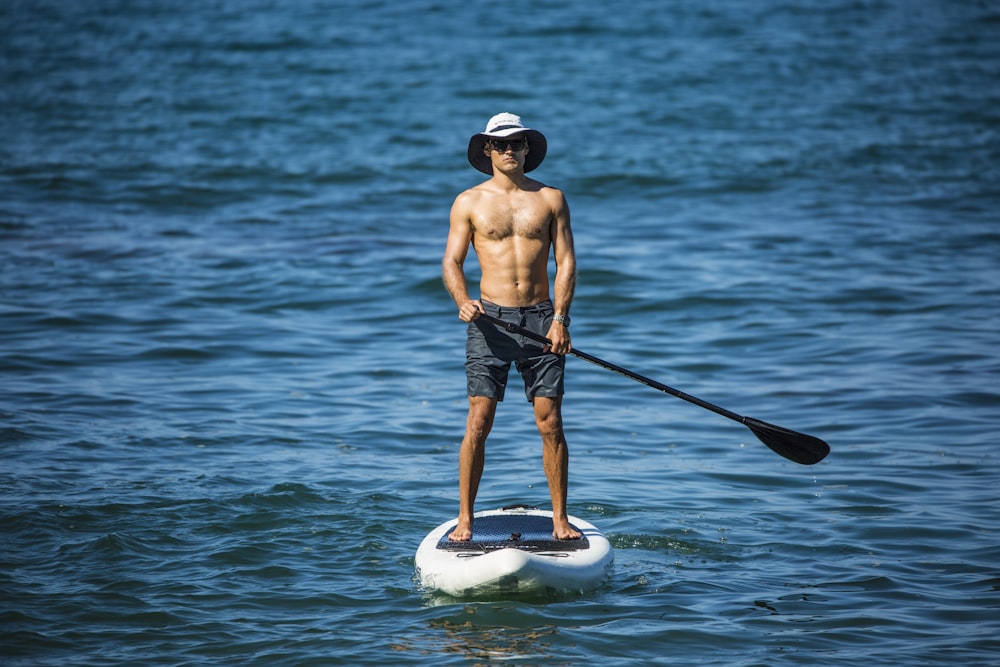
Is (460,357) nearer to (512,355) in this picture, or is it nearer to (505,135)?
(512,355)

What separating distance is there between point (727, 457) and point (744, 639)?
3414 mm

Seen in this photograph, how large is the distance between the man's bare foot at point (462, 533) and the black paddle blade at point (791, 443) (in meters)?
1.90

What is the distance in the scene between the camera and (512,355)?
714cm

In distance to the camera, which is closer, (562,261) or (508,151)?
(508,151)

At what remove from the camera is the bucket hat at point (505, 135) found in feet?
22.8

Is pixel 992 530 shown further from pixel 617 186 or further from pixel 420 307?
pixel 617 186

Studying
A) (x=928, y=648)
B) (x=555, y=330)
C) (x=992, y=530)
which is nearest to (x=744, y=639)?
(x=928, y=648)

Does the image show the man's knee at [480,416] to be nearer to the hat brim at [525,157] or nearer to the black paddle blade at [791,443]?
the hat brim at [525,157]

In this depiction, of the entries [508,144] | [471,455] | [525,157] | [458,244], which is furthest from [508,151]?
[471,455]

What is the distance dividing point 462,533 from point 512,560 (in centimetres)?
66

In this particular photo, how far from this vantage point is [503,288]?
23.5 ft

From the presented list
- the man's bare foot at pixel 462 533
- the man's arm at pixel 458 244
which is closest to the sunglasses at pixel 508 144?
the man's arm at pixel 458 244

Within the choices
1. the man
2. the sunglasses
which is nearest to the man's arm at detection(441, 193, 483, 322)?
the man

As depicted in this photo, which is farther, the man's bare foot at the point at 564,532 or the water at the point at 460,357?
the man's bare foot at the point at 564,532
